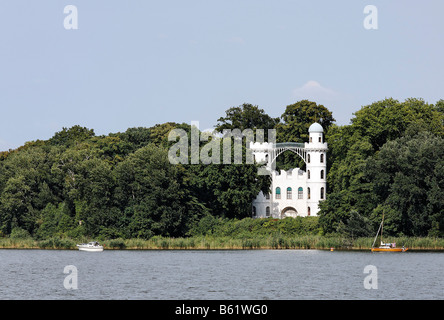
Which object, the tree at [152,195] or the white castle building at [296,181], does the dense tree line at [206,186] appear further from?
the white castle building at [296,181]

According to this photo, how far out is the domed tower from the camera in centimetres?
9219

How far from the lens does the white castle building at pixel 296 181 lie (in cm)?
9244

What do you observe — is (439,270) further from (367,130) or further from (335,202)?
(367,130)

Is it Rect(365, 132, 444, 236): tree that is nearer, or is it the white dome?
Rect(365, 132, 444, 236): tree

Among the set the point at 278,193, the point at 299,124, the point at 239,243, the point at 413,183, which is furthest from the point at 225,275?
the point at 299,124

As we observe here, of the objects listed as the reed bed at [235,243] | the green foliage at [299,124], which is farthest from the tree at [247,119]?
the reed bed at [235,243]

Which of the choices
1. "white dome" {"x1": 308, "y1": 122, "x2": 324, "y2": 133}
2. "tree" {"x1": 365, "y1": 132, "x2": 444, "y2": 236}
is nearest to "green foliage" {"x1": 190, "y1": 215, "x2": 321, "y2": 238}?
"tree" {"x1": 365, "y1": 132, "x2": 444, "y2": 236}

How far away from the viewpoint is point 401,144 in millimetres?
75188

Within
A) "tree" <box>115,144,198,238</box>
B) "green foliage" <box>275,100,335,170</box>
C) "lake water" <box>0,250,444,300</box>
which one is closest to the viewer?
"lake water" <box>0,250,444,300</box>

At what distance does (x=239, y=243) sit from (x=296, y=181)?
1996 cm

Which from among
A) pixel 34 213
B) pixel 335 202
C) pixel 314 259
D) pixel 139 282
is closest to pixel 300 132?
pixel 335 202

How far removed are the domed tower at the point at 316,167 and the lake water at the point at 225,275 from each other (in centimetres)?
2227

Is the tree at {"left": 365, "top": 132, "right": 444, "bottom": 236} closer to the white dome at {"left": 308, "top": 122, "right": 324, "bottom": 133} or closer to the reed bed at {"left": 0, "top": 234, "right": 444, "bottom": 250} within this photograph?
the reed bed at {"left": 0, "top": 234, "right": 444, "bottom": 250}

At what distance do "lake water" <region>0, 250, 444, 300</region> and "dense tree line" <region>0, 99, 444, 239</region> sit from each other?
6.77 meters
